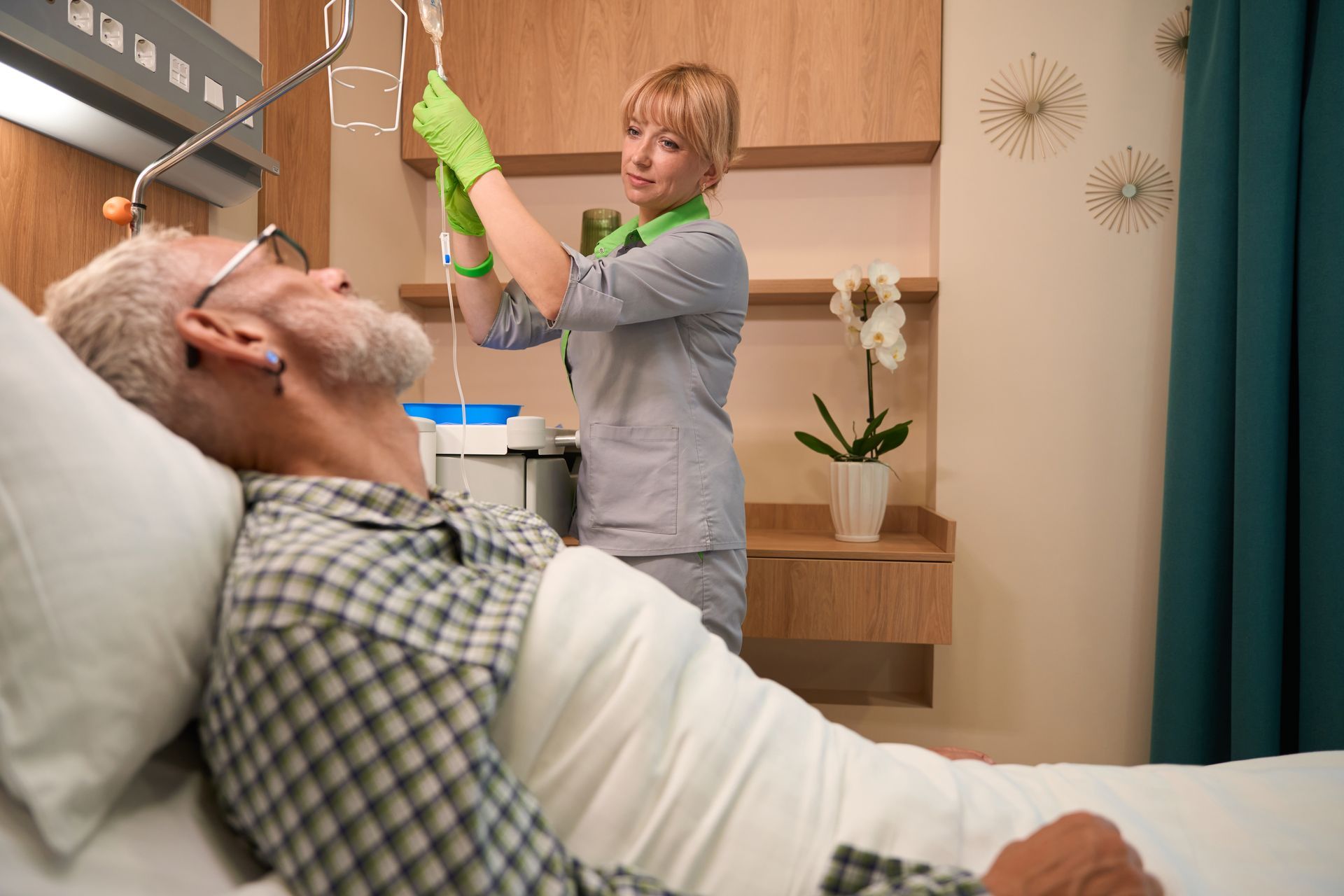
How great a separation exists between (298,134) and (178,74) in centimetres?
51

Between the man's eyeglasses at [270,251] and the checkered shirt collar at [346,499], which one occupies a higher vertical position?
the man's eyeglasses at [270,251]

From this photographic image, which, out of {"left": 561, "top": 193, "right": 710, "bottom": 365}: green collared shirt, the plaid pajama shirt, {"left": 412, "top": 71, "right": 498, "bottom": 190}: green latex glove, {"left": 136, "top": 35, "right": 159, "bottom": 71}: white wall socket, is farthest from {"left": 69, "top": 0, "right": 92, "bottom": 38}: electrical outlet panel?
the plaid pajama shirt

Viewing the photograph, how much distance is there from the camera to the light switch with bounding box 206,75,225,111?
161 centimetres

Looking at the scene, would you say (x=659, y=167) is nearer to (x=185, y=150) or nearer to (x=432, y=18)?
(x=432, y=18)

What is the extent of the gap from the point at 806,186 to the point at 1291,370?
1.33 m

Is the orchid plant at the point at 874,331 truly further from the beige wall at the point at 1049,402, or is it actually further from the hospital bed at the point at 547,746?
the hospital bed at the point at 547,746

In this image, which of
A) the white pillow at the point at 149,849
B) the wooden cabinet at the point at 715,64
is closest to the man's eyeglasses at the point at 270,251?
the white pillow at the point at 149,849

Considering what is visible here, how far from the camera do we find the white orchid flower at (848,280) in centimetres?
227

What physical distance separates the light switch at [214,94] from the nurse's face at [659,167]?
2.51 ft

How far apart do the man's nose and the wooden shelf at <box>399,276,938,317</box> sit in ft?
4.92

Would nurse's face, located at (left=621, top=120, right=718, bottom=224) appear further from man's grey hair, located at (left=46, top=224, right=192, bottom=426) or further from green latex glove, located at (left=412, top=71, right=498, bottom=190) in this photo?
man's grey hair, located at (left=46, top=224, right=192, bottom=426)

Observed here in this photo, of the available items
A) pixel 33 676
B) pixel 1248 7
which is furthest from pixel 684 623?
pixel 1248 7

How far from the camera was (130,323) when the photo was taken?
78 cm

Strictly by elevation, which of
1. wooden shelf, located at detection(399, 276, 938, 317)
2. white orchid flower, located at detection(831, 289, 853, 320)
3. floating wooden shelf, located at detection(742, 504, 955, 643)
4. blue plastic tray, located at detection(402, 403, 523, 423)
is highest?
wooden shelf, located at detection(399, 276, 938, 317)
